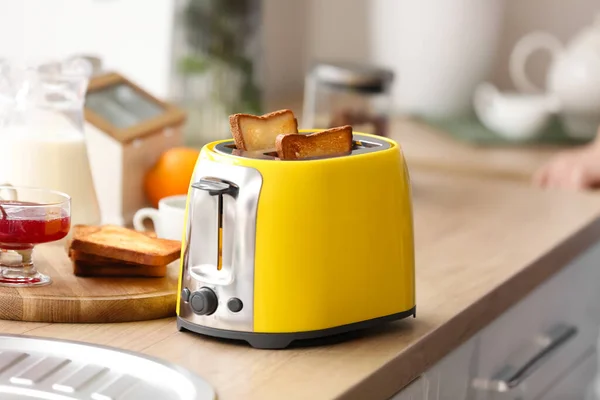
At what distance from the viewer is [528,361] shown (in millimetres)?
1551

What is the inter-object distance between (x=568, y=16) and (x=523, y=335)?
5.15 feet

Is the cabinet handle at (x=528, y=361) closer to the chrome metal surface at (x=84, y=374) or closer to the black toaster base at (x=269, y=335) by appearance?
the black toaster base at (x=269, y=335)

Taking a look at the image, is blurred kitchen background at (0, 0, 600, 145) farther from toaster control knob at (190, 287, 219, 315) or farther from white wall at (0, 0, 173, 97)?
toaster control knob at (190, 287, 219, 315)

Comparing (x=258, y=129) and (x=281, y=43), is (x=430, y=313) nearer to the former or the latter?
(x=258, y=129)

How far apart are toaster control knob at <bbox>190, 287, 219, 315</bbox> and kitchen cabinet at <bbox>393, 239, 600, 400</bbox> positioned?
0.69ft

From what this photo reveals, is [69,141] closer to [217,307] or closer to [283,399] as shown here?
[217,307]

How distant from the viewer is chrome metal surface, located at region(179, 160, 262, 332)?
1.03 metres

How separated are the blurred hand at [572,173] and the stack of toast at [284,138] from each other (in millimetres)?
990

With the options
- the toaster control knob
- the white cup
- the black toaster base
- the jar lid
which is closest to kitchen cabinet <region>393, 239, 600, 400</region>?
the black toaster base


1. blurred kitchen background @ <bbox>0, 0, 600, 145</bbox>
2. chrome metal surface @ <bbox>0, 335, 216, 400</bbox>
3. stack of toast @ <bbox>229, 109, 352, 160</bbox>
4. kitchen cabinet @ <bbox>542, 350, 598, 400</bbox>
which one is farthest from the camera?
blurred kitchen background @ <bbox>0, 0, 600, 145</bbox>

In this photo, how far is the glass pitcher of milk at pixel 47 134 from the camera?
1323 mm


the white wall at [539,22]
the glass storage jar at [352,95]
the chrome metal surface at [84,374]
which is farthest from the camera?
the white wall at [539,22]

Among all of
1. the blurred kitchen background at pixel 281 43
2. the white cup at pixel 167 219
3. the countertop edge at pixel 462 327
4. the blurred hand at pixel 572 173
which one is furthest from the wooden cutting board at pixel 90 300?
the blurred hand at pixel 572 173

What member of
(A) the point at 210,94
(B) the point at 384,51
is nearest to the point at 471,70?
(B) the point at 384,51
